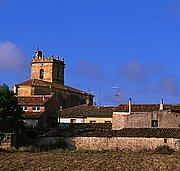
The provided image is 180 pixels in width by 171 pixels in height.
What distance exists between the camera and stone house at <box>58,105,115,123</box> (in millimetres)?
71625

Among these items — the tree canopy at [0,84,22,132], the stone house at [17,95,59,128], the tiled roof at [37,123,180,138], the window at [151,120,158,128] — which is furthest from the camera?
the stone house at [17,95,59,128]

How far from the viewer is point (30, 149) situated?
50562mm

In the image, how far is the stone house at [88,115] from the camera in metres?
71.6

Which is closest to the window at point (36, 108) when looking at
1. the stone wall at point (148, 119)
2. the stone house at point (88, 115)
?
the stone house at point (88, 115)

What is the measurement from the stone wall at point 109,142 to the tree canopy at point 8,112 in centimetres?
556

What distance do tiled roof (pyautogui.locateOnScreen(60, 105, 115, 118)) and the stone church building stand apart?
7.01m

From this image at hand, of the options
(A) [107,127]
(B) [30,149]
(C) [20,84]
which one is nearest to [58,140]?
(B) [30,149]

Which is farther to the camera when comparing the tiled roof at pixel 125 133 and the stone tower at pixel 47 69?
the stone tower at pixel 47 69

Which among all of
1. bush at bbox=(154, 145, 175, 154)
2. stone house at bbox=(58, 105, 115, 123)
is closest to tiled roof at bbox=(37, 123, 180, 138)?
bush at bbox=(154, 145, 175, 154)

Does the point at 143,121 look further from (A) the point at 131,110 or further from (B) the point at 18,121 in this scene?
(B) the point at 18,121

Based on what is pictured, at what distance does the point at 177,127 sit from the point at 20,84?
39.1 metres

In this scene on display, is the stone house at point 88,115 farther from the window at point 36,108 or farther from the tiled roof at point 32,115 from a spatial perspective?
the tiled roof at point 32,115

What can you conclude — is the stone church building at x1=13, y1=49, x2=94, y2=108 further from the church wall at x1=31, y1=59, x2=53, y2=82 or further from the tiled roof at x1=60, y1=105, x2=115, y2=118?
the tiled roof at x1=60, y1=105, x2=115, y2=118

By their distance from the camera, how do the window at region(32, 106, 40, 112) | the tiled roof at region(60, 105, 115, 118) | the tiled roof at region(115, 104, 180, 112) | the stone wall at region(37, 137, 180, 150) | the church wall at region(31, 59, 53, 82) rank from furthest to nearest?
1. the church wall at region(31, 59, 53, 82)
2. the tiled roof at region(60, 105, 115, 118)
3. the window at region(32, 106, 40, 112)
4. the tiled roof at region(115, 104, 180, 112)
5. the stone wall at region(37, 137, 180, 150)
